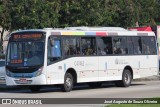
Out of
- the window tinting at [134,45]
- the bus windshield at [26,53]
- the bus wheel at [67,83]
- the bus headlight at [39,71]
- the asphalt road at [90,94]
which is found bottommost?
the asphalt road at [90,94]

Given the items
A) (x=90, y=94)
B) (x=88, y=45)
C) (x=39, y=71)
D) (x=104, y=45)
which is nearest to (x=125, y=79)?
(x=104, y=45)

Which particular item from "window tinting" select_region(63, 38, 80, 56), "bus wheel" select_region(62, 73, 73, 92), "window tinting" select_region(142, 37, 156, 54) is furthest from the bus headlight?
"window tinting" select_region(142, 37, 156, 54)

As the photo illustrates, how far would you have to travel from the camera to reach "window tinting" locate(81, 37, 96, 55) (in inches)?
1101

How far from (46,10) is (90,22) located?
3486 mm

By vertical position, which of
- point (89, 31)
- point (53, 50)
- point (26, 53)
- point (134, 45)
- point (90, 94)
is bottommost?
point (90, 94)

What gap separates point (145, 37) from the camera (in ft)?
105

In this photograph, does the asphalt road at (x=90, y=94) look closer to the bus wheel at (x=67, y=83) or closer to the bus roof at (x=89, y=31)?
the bus wheel at (x=67, y=83)

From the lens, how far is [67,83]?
26.7 metres

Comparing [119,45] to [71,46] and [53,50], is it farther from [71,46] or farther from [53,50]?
[53,50]

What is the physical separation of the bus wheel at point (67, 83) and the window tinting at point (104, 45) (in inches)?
104

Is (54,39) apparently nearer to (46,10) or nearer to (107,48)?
(107,48)

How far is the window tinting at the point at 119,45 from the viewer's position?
97.9 feet

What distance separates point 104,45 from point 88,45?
4.14 feet

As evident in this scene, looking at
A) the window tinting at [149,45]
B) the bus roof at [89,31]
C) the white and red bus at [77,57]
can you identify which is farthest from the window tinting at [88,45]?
the window tinting at [149,45]
